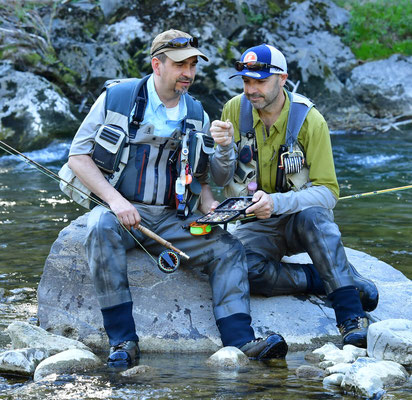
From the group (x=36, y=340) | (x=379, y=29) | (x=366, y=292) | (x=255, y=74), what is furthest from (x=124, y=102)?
(x=379, y=29)

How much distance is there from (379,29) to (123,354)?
1908 centimetres

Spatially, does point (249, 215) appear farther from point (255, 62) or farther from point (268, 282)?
point (255, 62)

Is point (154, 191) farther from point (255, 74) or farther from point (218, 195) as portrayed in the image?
point (218, 195)

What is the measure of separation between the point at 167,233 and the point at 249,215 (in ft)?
1.75

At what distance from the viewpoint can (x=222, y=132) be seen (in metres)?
4.86

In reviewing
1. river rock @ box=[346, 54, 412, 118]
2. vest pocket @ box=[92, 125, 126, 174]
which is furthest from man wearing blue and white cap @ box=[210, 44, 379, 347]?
river rock @ box=[346, 54, 412, 118]

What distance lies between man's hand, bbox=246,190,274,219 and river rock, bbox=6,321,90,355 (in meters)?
1.31

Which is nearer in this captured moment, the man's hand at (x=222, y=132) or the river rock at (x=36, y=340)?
the river rock at (x=36, y=340)

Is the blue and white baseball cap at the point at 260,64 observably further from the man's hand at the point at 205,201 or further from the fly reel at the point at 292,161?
the man's hand at the point at 205,201

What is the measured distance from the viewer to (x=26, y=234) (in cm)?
844

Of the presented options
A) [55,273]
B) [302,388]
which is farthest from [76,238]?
[302,388]

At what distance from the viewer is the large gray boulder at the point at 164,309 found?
4875 mm

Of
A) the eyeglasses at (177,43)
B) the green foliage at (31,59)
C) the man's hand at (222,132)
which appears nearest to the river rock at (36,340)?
the man's hand at (222,132)

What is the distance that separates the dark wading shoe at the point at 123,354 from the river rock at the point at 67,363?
0.08 meters
